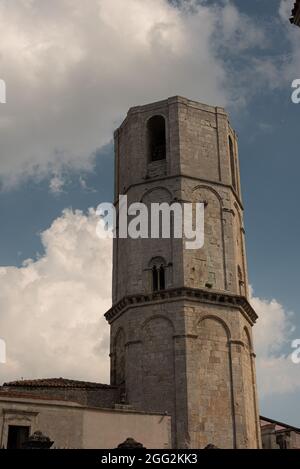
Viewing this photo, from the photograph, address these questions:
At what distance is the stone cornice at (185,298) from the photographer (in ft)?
101

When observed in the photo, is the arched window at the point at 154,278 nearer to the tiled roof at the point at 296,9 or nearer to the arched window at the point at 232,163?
the arched window at the point at 232,163

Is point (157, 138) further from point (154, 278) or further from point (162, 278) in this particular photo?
point (162, 278)

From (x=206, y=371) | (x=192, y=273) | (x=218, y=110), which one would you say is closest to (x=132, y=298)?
(x=192, y=273)

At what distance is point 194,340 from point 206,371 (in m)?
1.49

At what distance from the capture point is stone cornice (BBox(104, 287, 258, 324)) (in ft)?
101

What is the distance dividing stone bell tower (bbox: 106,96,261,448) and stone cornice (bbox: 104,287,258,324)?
0.16 feet

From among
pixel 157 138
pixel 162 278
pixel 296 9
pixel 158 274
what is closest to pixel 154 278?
pixel 158 274

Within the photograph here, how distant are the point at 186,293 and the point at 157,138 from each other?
1031cm

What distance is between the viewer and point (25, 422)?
25688 mm

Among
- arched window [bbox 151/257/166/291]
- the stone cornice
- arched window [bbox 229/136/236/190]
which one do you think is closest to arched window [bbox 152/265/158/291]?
arched window [bbox 151/257/166/291]

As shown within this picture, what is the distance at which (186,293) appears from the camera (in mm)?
30844

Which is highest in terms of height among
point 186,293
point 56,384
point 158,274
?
point 158,274
